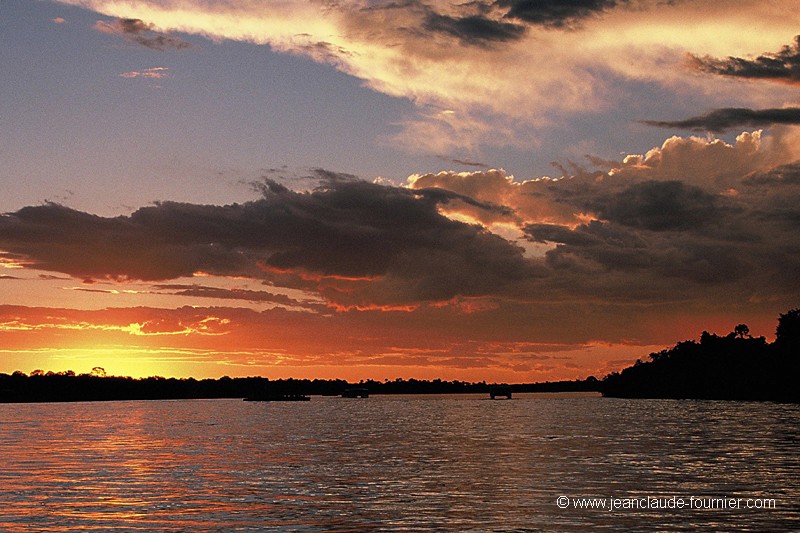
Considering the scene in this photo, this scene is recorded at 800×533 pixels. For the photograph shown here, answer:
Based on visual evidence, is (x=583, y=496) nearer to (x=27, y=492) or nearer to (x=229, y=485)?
(x=229, y=485)

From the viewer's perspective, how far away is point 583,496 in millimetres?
Answer: 55844

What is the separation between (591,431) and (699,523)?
9656 centimetres

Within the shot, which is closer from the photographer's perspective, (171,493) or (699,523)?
(699,523)

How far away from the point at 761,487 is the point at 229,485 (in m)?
37.2

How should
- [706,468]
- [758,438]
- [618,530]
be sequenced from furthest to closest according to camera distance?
[758,438] < [706,468] < [618,530]

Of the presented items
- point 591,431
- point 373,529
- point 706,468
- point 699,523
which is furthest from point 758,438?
point 373,529

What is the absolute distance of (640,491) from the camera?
58500 mm

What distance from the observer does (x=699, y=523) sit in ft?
147

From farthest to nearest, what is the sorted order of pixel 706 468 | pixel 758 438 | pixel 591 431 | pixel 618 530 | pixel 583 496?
pixel 591 431, pixel 758 438, pixel 706 468, pixel 583 496, pixel 618 530

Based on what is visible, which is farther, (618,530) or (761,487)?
(761,487)

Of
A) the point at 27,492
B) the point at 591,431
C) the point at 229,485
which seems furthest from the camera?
the point at 591,431

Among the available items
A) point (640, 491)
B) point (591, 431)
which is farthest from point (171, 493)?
point (591, 431)

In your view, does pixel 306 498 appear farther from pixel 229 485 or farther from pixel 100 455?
pixel 100 455

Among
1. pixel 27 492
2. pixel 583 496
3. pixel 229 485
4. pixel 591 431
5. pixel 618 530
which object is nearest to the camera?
pixel 618 530
